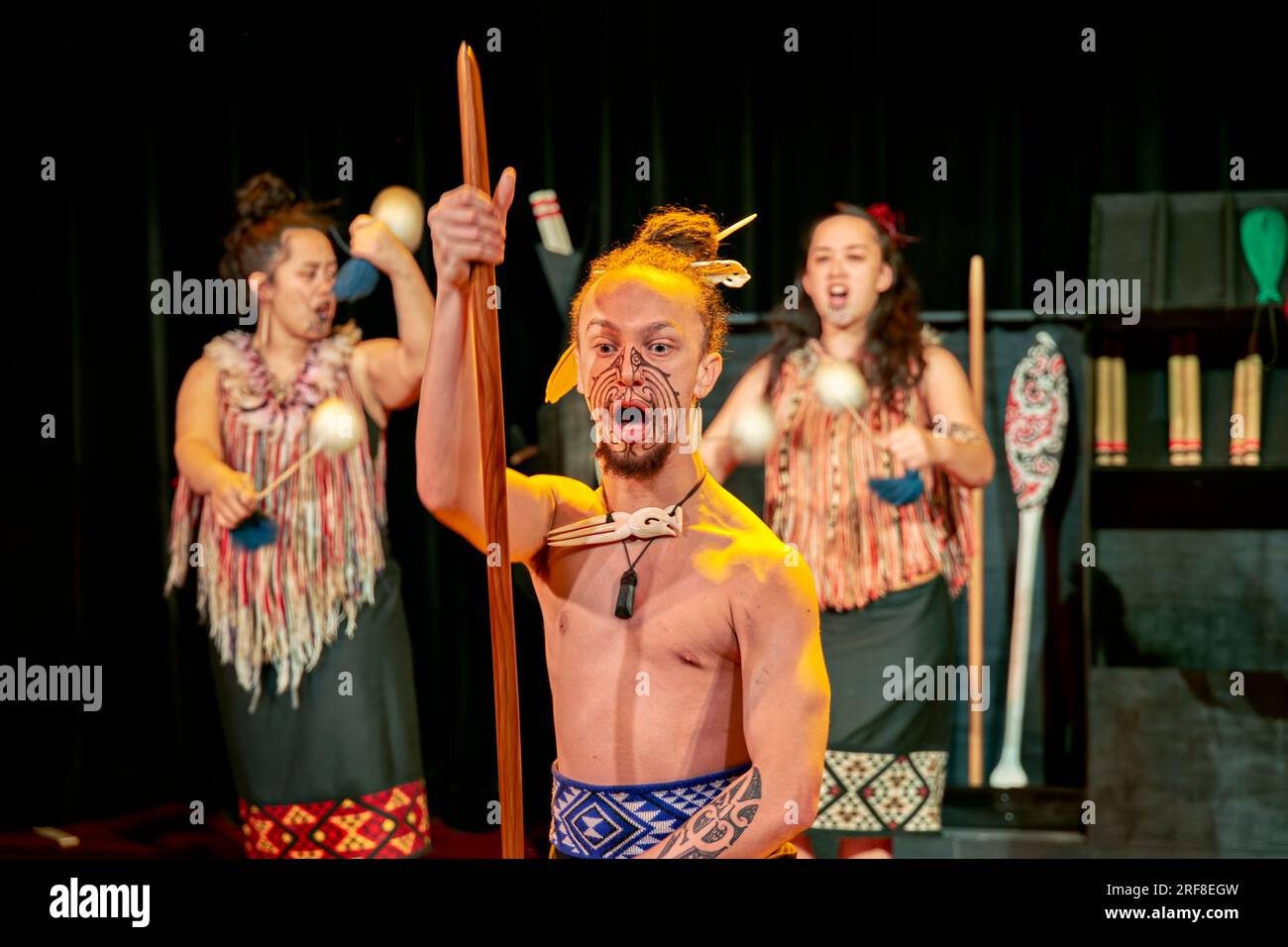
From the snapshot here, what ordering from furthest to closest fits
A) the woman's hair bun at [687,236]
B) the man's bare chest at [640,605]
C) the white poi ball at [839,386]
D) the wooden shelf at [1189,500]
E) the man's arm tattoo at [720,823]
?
the wooden shelf at [1189,500] → the white poi ball at [839,386] → the woman's hair bun at [687,236] → the man's bare chest at [640,605] → the man's arm tattoo at [720,823]

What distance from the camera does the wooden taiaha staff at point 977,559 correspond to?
12.5 ft

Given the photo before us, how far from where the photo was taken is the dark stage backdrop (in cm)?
396

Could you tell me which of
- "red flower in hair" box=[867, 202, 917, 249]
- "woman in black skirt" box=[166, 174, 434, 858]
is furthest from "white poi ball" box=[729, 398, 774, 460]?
"woman in black skirt" box=[166, 174, 434, 858]

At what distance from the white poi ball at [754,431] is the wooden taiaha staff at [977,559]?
0.56 metres

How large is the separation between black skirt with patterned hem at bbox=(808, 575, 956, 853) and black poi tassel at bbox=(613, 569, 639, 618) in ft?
5.41

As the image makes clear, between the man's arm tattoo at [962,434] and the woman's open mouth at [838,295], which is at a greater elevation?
the woman's open mouth at [838,295]

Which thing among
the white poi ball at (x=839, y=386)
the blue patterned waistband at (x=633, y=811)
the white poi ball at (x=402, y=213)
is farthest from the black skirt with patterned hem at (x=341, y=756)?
the blue patterned waistband at (x=633, y=811)

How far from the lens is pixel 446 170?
13.5 ft

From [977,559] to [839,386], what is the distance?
0.59 meters

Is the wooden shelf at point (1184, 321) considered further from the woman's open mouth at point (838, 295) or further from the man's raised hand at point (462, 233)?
the man's raised hand at point (462, 233)

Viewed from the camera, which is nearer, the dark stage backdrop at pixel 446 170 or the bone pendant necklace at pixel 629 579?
the bone pendant necklace at pixel 629 579

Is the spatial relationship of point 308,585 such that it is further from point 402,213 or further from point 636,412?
point 636,412

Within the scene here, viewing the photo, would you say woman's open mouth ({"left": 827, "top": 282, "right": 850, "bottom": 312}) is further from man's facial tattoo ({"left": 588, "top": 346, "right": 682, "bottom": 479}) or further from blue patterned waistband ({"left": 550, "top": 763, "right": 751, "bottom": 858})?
blue patterned waistband ({"left": 550, "top": 763, "right": 751, "bottom": 858})
